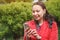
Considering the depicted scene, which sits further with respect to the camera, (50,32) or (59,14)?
(59,14)

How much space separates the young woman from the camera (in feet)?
8.86

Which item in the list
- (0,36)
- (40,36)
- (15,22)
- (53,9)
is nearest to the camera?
(40,36)

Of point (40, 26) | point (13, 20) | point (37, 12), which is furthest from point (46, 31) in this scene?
point (13, 20)

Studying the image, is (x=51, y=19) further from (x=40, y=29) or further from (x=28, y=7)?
(x=28, y=7)

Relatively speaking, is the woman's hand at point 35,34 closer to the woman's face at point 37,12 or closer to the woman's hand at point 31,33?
the woman's hand at point 31,33

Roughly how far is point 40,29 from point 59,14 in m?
10.7

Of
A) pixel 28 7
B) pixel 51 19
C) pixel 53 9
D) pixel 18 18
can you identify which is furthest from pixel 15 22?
pixel 51 19

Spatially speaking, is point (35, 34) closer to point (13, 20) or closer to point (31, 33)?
point (31, 33)

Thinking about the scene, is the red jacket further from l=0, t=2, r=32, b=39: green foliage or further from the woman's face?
l=0, t=2, r=32, b=39: green foliage

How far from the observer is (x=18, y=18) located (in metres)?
9.62

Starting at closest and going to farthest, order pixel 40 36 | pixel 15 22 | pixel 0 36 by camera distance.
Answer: pixel 40 36, pixel 0 36, pixel 15 22

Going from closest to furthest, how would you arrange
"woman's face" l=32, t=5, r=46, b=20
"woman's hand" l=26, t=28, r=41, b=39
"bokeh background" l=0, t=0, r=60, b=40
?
1. "woman's hand" l=26, t=28, r=41, b=39
2. "woman's face" l=32, t=5, r=46, b=20
3. "bokeh background" l=0, t=0, r=60, b=40

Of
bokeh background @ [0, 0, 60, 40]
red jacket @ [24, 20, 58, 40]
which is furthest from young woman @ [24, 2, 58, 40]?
bokeh background @ [0, 0, 60, 40]

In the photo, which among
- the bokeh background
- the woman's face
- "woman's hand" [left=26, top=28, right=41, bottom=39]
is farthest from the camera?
the bokeh background
